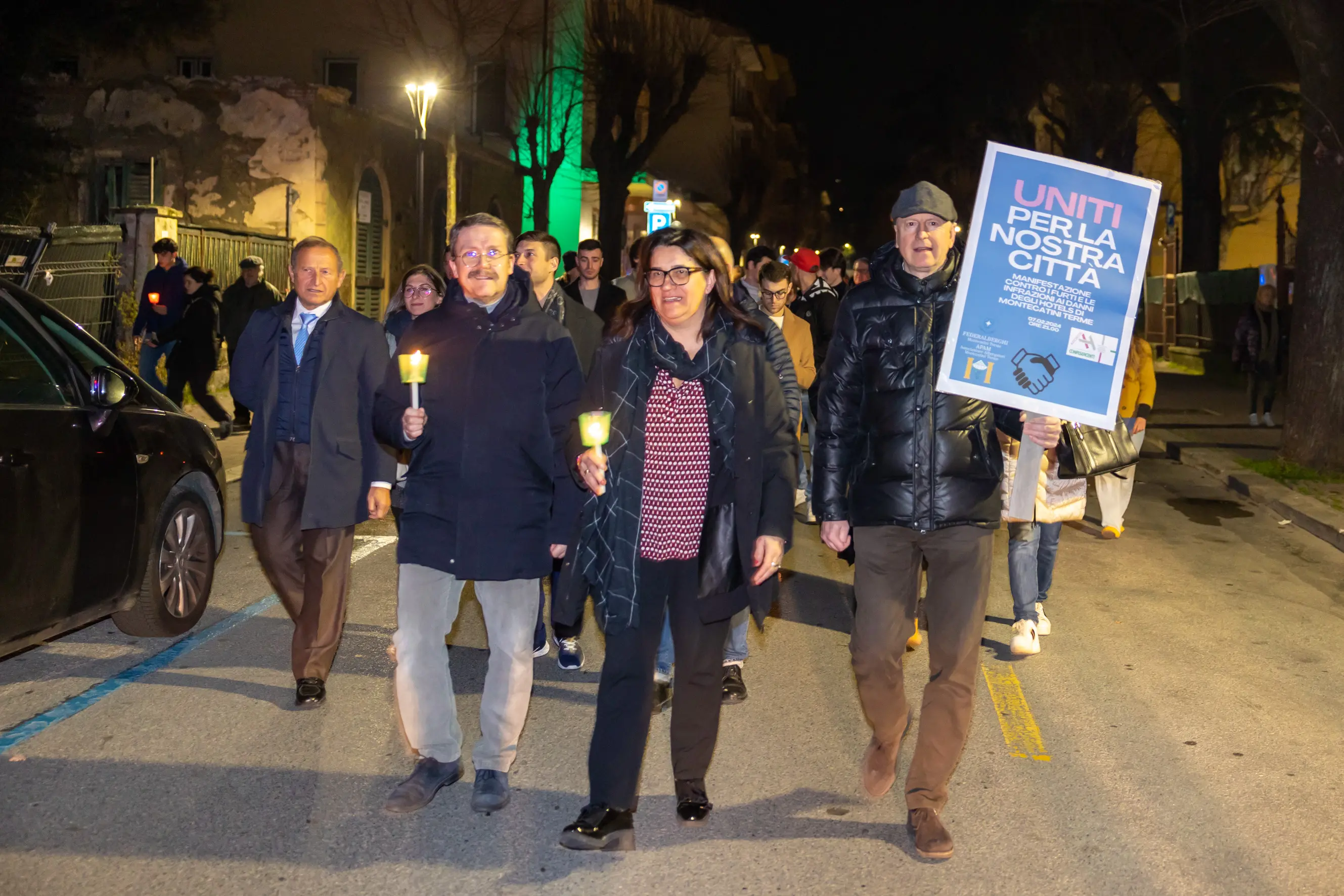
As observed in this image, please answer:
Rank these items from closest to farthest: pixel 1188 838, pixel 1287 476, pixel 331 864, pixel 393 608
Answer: pixel 331 864
pixel 1188 838
pixel 393 608
pixel 1287 476

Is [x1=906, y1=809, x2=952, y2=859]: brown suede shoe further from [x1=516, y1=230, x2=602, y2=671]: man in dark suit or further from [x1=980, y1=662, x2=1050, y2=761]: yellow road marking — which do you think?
[x1=516, y1=230, x2=602, y2=671]: man in dark suit

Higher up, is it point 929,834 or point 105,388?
point 105,388

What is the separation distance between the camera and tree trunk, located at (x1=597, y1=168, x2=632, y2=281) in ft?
130

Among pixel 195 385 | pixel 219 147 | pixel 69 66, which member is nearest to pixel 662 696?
pixel 195 385

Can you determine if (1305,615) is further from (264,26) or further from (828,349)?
(264,26)

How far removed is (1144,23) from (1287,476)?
28.4 meters

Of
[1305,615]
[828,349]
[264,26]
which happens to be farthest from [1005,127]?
[828,349]

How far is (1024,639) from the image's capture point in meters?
7.11

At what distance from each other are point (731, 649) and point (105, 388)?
295 cm

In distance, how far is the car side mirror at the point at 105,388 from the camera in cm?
603

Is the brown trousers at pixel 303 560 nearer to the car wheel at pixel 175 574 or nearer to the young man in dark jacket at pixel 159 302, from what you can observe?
the car wheel at pixel 175 574

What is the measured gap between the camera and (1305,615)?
335 inches

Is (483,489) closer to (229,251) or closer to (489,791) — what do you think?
(489,791)

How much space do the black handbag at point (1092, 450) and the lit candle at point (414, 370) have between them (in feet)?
7.03
